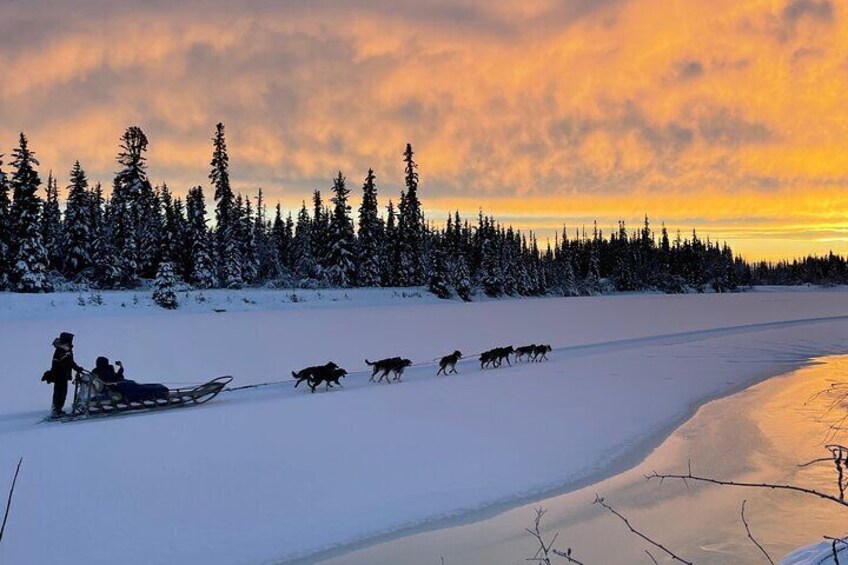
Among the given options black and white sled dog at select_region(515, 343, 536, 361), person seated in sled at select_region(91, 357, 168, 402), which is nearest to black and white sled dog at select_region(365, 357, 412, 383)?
black and white sled dog at select_region(515, 343, 536, 361)

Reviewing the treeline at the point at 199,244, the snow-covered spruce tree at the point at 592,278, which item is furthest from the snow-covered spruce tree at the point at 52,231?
the snow-covered spruce tree at the point at 592,278

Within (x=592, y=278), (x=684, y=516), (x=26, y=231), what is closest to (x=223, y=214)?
(x=26, y=231)

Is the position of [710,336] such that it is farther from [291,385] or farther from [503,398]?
[291,385]

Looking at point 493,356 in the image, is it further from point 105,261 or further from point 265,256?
point 265,256

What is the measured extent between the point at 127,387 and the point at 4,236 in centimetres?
3992

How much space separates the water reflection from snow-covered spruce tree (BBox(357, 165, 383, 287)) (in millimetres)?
50917

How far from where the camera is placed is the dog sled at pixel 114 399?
1101 cm

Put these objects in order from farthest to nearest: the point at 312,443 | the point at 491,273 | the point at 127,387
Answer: the point at 491,273 < the point at 127,387 < the point at 312,443

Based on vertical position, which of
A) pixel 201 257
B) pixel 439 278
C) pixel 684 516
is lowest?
pixel 684 516

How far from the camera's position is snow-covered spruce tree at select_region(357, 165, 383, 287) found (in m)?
59.6

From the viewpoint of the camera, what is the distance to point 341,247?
57.9 m

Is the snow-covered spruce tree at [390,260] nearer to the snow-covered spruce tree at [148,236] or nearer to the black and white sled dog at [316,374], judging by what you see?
the snow-covered spruce tree at [148,236]

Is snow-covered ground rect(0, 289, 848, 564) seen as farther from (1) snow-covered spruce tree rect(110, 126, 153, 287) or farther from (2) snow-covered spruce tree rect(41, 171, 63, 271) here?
(2) snow-covered spruce tree rect(41, 171, 63, 271)

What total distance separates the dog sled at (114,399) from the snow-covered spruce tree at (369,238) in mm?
46734
